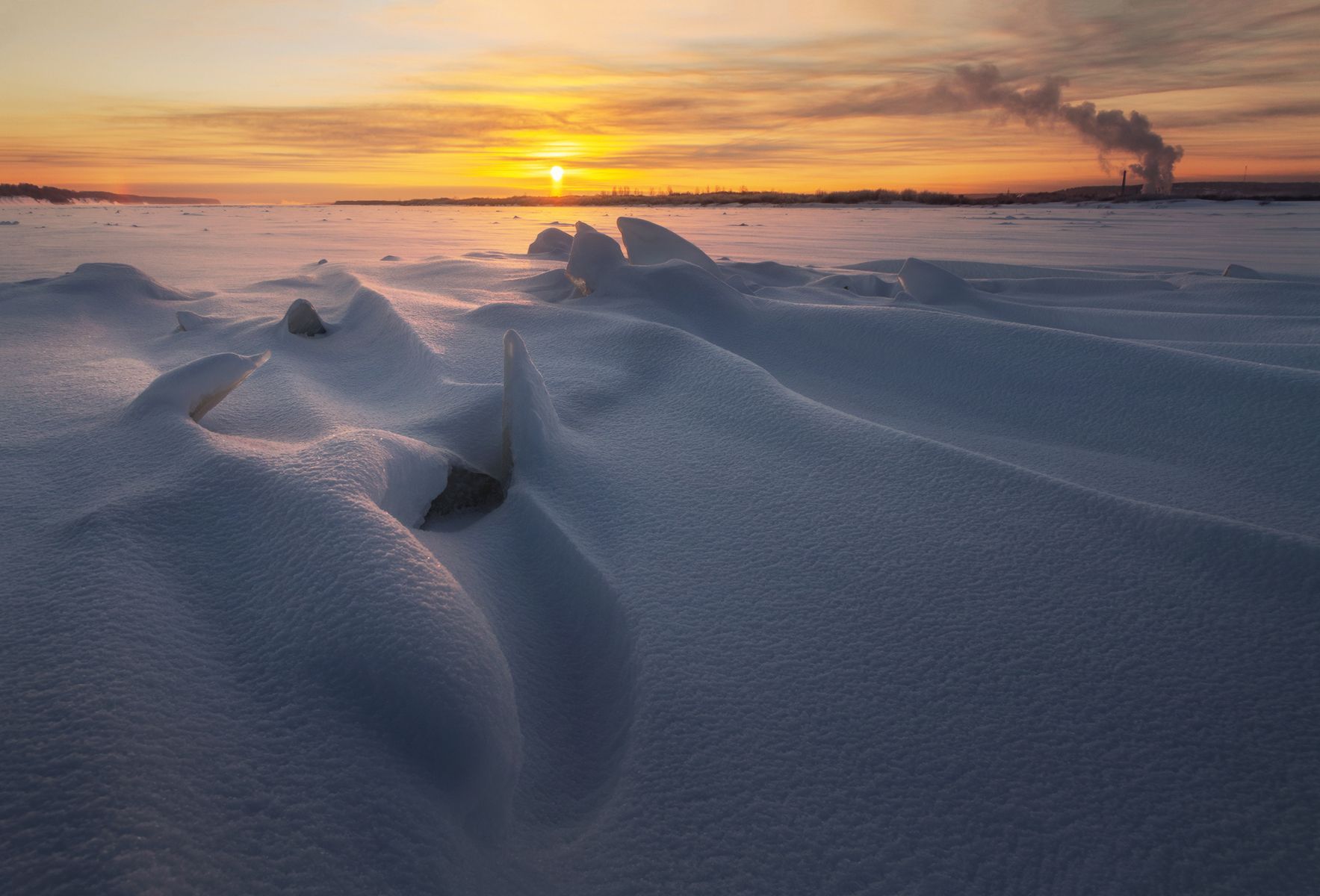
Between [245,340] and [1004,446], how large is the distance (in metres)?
2.75

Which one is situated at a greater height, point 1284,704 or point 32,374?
point 32,374

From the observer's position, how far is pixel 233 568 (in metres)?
1.00

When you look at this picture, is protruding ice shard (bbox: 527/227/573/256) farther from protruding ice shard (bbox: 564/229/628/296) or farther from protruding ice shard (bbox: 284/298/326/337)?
protruding ice shard (bbox: 284/298/326/337)

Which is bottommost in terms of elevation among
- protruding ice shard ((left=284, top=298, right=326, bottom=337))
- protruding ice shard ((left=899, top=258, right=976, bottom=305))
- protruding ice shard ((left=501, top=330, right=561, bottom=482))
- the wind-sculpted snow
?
the wind-sculpted snow

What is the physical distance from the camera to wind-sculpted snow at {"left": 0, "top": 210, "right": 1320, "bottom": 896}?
26.6 inches

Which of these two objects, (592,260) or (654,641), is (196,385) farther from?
(592,260)

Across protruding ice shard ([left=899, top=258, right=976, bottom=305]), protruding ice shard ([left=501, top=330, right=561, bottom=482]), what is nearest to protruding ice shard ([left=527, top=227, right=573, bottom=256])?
protruding ice shard ([left=899, top=258, right=976, bottom=305])

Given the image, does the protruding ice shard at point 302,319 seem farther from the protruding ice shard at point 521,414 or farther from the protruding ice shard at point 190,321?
the protruding ice shard at point 521,414

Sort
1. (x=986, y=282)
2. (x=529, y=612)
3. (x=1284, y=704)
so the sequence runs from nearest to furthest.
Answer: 1. (x=1284, y=704)
2. (x=529, y=612)
3. (x=986, y=282)

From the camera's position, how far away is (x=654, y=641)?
98 cm

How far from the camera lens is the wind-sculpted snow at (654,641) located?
0.68 meters

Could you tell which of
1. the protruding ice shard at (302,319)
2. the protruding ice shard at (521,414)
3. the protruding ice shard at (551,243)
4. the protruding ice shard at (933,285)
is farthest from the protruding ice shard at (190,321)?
the protruding ice shard at (933,285)

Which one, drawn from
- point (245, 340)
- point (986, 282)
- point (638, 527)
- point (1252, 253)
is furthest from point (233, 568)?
point (1252, 253)

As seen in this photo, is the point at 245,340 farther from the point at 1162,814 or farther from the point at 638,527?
the point at 1162,814
